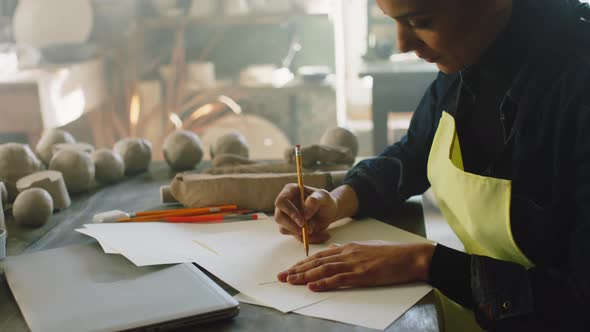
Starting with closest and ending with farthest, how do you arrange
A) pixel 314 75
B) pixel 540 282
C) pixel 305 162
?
pixel 540 282 < pixel 305 162 < pixel 314 75

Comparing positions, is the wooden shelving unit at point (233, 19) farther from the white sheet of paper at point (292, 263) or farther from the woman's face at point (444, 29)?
the woman's face at point (444, 29)

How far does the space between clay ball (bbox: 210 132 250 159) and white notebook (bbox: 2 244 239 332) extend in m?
0.62

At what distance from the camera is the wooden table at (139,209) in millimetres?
845

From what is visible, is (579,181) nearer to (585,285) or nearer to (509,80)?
(585,285)

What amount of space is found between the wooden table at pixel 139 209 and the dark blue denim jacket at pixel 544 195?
81 millimetres

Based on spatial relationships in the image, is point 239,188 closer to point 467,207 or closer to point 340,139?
point 340,139

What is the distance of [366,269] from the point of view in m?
0.97

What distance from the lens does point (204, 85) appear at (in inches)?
162

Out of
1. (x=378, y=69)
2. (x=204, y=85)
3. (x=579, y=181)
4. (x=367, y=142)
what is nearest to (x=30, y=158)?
(x=579, y=181)

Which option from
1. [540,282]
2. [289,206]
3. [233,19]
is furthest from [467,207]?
[233,19]

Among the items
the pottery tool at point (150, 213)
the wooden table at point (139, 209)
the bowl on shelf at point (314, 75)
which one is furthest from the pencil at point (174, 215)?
the bowl on shelf at point (314, 75)

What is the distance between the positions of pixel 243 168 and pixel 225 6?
2781mm

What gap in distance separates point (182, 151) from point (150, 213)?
356mm

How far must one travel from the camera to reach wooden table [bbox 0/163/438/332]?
33.3 inches
